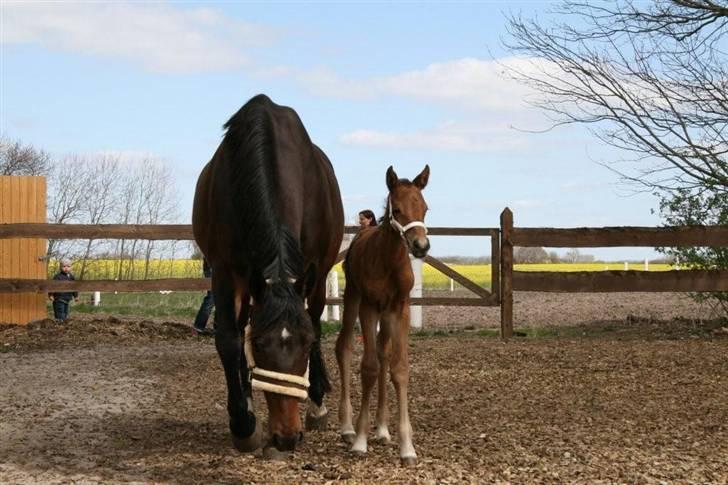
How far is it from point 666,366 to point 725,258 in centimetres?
425

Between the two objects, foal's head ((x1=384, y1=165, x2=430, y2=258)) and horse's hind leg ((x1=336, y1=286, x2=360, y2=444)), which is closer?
foal's head ((x1=384, y1=165, x2=430, y2=258))

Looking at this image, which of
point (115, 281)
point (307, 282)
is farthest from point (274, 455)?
point (115, 281)

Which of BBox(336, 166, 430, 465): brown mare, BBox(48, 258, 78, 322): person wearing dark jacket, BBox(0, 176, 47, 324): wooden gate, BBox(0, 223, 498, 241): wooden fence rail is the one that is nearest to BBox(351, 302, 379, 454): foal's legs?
BBox(336, 166, 430, 465): brown mare

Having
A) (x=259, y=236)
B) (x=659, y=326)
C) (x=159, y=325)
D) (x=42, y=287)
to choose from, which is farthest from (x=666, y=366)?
(x=42, y=287)

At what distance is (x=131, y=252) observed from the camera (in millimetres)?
18375

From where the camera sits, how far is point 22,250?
14.1m

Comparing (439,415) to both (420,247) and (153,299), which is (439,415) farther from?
(153,299)

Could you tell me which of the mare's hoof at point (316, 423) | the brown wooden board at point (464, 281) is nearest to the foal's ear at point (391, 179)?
the mare's hoof at point (316, 423)

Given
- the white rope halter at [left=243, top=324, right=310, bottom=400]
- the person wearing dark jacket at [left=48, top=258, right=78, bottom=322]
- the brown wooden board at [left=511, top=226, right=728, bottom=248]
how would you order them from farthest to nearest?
the person wearing dark jacket at [left=48, top=258, right=78, bottom=322], the brown wooden board at [left=511, top=226, right=728, bottom=248], the white rope halter at [left=243, top=324, right=310, bottom=400]

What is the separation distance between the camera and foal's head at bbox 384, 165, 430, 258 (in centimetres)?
520

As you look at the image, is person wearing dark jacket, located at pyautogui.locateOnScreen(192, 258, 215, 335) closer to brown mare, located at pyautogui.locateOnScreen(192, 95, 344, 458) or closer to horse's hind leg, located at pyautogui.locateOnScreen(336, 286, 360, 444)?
brown mare, located at pyautogui.locateOnScreen(192, 95, 344, 458)

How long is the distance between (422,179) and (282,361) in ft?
6.00

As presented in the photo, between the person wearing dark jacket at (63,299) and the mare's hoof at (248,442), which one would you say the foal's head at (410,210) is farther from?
the person wearing dark jacket at (63,299)

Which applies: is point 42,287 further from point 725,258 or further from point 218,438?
point 725,258
